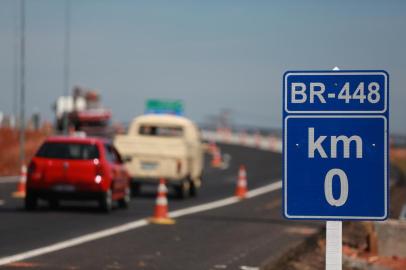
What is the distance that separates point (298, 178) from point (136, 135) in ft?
93.8

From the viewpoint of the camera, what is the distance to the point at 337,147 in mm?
6215

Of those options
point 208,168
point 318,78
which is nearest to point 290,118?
point 318,78

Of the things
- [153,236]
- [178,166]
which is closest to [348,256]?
[153,236]

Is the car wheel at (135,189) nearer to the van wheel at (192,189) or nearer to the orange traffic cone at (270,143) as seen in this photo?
the van wheel at (192,189)

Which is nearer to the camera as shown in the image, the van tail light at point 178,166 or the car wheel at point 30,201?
the car wheel at point 30,201

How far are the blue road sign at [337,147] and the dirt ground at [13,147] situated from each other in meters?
37.3

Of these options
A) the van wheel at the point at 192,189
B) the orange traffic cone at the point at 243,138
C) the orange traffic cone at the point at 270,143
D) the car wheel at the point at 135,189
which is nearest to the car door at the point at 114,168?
the car wheel at the point at 135,189

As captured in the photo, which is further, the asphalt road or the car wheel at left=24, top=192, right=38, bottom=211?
the car wheel at left=24, top=192, right=38, bottom=211

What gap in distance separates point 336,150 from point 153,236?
13.3m

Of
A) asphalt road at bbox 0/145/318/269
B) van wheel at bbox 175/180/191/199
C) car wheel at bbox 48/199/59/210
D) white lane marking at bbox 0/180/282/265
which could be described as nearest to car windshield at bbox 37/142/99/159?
asphalt road at bbox 0/145/318/269

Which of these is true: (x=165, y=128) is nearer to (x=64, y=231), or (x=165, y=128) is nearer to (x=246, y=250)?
(x=64, y=231)

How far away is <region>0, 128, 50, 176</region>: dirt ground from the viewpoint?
152 ft

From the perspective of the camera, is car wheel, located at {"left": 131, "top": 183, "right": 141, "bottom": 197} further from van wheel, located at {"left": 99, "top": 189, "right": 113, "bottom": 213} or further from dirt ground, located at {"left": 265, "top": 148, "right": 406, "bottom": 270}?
dirt ground, located at {"left": 265, "top": 148, "right": 406, "bottom": 270}

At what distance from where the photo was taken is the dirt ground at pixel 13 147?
46378 mm
